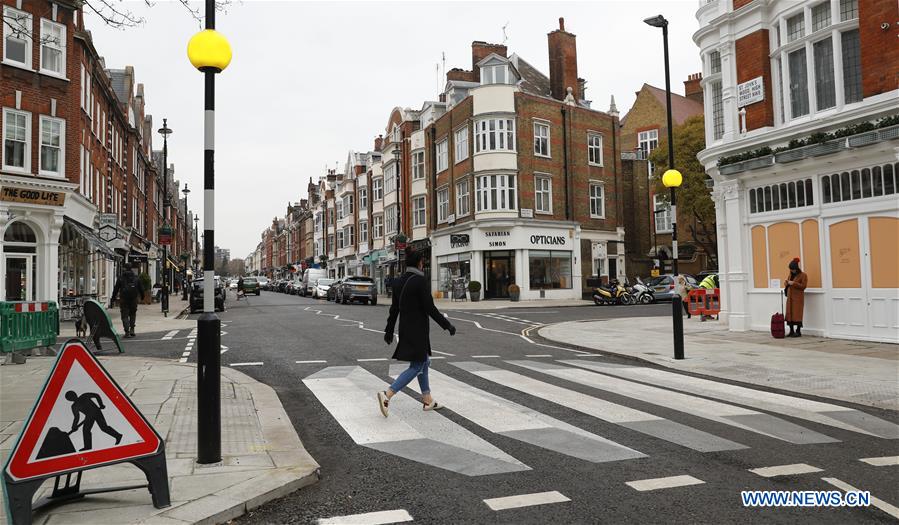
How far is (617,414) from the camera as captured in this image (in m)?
6.72

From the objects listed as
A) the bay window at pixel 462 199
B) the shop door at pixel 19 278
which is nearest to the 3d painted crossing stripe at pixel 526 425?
the shop door at pixel 19 278

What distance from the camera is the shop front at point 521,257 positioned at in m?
35.5

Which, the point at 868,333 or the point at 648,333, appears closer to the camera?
the point at 868,333

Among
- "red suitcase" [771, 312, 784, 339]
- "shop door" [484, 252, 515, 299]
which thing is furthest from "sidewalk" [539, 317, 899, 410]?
"shop door" [484, 252, 515, 299]

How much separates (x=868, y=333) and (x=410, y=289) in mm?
11345

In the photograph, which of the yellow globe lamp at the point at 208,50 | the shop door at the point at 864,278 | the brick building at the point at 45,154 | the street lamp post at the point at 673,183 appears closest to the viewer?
the yellow globe lamp at the point at 208,50

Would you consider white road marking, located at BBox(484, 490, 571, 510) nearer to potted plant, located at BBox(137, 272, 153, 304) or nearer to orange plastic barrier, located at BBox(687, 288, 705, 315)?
orange plastic barrier, located at BBox(687, 288, 705, 315)

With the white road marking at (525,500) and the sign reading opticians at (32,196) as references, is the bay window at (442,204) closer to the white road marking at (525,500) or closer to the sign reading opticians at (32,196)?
the sign reading opticians at (32,196)

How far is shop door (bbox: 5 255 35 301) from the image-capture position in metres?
20.1

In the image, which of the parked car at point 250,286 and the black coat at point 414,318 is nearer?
the black coat at point 414,318

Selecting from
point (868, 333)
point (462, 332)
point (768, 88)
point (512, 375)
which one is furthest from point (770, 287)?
point (512, 375)

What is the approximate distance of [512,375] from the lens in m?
9.34

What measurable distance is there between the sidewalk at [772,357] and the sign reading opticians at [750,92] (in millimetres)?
5967

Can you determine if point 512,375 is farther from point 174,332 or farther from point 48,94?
point 48,94
